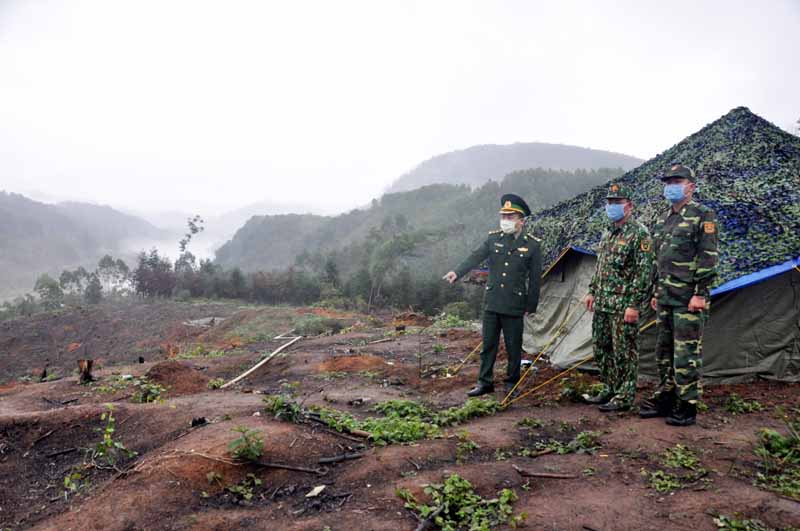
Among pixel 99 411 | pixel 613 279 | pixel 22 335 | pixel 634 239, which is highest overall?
pixel 634 239

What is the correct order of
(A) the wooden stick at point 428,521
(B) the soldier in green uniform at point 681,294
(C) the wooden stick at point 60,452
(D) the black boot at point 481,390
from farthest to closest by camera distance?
(D) the black boot at point 481,390, (C) the wooden stick at point 60,452, (B) the soldier in green uniform at point 681,294, (A) the wooden stick at point 428,521

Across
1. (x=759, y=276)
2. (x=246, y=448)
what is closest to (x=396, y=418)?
(x=246, y=448)

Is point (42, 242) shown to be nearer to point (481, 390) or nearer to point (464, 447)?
Result: point (481, 390)

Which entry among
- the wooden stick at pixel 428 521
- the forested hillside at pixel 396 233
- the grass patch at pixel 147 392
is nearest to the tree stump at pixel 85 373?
the grass patch at pixel 147 392

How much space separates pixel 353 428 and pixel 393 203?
241 ft

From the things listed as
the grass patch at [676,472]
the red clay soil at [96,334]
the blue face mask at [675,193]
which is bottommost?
the red clay soil at [96,334]

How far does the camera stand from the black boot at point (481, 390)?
5887 mm

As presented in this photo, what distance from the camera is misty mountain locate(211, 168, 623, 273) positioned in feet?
160

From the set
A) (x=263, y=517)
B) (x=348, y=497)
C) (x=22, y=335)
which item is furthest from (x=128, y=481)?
(x=22, y=335)

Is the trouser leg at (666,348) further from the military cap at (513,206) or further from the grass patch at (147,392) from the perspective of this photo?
the grass patch at (147,392)

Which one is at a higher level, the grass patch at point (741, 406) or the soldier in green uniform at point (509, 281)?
the soldier in green uniform at point (509, 281)

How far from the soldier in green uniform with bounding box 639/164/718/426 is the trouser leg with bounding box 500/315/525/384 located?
1.37 metres

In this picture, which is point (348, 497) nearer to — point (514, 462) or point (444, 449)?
point (444, 449)

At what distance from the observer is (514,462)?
386cm
